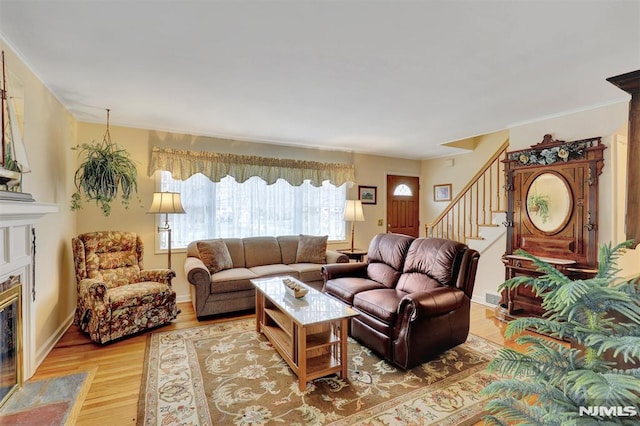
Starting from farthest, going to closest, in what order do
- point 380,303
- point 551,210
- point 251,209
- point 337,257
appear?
1. point 251,209
2. point 337,257
3. point 551,210
4. point 380,303

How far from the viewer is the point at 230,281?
141 inches

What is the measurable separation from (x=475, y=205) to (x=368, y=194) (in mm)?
1815

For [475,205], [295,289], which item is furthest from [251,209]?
[475,205]

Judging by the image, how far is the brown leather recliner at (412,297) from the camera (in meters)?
2.38

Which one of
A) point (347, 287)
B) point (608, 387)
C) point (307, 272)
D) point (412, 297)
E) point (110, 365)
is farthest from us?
point (307, 272)

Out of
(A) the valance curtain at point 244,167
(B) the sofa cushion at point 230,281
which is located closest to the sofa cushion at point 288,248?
(B) the sofa cushion at point 230,281

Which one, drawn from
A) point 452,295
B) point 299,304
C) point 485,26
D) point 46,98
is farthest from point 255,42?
point 452,295

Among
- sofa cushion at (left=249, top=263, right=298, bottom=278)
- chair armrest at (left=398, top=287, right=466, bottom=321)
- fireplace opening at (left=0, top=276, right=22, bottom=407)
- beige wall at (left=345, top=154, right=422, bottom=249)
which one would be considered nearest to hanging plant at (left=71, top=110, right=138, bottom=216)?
fireplace opening at (left=0, top=276, right=22, bottom=407)

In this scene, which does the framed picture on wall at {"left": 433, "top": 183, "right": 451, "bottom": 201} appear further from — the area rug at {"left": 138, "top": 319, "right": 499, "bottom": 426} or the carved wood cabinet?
the area rug at {"left": 138, "top": 319, "right": 499, "bottom": 426}

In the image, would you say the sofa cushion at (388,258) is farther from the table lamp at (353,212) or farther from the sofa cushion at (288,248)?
the sofa cushion at (288,248)

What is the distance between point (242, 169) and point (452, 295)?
3.29 m

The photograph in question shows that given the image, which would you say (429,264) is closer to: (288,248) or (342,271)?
(342,271)

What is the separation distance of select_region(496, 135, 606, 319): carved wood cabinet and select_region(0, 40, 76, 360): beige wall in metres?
4.69

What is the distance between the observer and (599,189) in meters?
3.02
